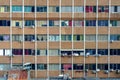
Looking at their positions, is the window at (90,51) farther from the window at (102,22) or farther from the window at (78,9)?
the window at (78,9)

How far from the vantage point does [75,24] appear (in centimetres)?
5775

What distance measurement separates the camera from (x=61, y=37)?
57.7 meters

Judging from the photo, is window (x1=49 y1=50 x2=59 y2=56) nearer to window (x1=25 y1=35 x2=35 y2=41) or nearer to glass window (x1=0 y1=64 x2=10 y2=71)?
window (x1=25 y1=35 x2=35 y2=41)

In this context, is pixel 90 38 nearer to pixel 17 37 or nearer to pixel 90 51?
pixel 90 51

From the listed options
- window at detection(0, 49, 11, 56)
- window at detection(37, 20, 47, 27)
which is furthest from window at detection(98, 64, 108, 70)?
window at detection(0, 49, 11, 56)

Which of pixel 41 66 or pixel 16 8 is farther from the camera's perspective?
pixel 41 66

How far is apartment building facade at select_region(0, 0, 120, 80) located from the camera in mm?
57594

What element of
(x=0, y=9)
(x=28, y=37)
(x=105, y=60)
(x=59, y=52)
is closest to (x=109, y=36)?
(x=105, y=60)

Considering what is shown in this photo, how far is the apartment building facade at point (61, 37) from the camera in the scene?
Result: 189 ft

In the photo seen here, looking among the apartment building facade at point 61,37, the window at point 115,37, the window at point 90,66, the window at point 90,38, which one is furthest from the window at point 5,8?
the window at point 115,37

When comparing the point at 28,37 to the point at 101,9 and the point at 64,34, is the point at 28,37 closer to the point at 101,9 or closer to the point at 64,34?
the point at 64,34

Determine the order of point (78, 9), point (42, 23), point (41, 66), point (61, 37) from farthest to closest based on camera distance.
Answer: point (41, 66) < point (42, 23) < point (61, 37) < point (78, 9)

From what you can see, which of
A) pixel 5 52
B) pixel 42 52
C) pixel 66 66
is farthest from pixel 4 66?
pixel 66 66

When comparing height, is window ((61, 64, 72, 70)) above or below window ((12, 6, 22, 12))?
below
